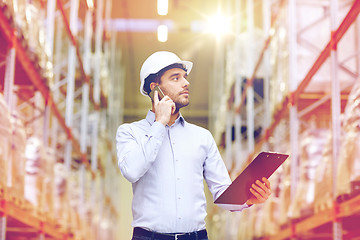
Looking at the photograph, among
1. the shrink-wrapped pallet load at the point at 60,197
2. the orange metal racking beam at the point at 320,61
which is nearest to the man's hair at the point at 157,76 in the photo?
the orange metal racking beam at the point at 320,61

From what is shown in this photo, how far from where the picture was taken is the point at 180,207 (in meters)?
2.65

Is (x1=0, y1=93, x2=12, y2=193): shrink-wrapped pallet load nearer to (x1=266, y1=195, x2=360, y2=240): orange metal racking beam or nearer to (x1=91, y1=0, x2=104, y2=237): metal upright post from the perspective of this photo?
(x1=266, y1=195, x2=360, y2=240): orange metal racking beam

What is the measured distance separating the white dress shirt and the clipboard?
0.35 ft

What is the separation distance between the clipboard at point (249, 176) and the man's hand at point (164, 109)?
0.40 meters

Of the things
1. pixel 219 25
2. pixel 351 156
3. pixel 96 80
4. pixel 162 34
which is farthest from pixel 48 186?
pixel 219 25

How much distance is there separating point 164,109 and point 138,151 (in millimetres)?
237

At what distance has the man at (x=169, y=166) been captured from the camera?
2.62 m

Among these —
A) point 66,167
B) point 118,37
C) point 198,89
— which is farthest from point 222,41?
point 66,167

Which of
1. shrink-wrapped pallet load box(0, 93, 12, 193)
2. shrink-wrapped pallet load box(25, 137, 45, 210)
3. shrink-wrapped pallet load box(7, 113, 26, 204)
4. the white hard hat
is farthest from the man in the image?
shrink-wrapped pallet load box(25, 137, 45, 210)

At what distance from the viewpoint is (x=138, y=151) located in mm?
2562

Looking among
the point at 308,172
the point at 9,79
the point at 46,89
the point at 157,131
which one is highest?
the point at 46,89

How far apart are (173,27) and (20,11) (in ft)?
41.8

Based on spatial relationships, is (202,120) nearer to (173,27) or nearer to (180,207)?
(173,27)

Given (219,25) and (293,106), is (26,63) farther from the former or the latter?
(219,25)
